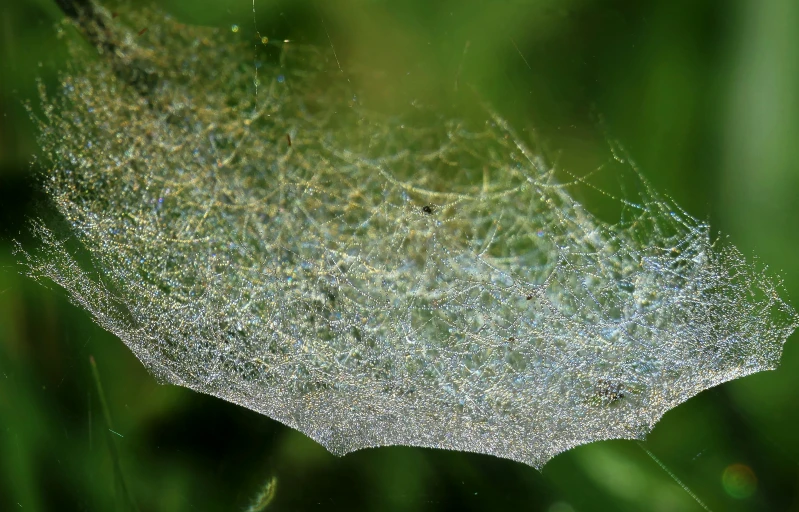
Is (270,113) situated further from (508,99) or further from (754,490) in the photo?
(754,490)

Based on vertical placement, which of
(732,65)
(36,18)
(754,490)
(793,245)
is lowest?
(754,490)

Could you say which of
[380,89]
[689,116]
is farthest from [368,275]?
[689,116]

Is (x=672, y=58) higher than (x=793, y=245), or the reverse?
(x=672, y=58)
